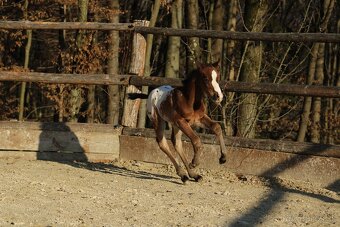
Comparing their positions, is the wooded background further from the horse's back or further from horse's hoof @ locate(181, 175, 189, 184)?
horse's hoof @ locate(181, 175, 189, 184)

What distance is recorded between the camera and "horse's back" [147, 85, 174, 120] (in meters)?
9.09

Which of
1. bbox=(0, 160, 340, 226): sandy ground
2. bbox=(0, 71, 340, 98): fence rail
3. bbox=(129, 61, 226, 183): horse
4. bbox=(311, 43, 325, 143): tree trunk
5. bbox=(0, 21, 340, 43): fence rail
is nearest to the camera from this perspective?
bbox=(0, 160, 340, 226): sandy ground

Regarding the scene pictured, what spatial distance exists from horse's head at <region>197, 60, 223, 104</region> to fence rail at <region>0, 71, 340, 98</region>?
886 mm

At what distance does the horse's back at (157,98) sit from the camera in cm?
909

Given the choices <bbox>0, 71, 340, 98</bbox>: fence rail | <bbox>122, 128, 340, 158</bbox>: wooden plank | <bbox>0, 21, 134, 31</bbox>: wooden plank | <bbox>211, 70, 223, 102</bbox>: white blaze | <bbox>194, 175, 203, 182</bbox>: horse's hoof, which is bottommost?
<bbox>194, 175, 203, 182</bbox>: horse's hoof

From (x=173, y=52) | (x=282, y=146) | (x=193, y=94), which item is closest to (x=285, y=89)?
(x=282, y=146)

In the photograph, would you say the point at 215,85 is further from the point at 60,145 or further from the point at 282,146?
the point at 60,145

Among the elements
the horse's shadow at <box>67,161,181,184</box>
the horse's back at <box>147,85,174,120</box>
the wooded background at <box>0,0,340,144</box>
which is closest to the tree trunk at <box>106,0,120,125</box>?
the wooded background at <box>0,0,340,144</box>

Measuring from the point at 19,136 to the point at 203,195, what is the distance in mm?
3241

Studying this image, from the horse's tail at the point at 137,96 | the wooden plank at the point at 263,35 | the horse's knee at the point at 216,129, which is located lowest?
the horse's knee at the point at 216,129

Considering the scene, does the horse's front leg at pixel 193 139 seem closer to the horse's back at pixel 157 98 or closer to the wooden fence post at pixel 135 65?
the horse's back at pixel 157 98

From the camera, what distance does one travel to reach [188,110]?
28.8 ft

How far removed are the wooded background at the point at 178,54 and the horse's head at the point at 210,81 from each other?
5.11 meters

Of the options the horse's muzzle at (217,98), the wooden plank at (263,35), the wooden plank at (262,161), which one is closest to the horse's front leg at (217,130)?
the horse's muzzle at (217,98)
